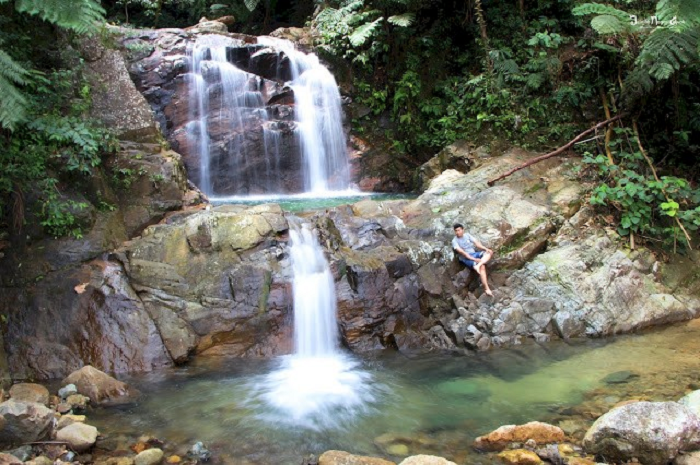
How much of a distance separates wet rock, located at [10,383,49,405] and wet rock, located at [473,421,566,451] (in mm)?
4359

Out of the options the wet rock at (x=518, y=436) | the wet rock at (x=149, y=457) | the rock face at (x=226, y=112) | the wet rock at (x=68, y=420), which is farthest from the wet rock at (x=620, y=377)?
the rock face at (x=226, y=112)

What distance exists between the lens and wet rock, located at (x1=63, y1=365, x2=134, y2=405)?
17.7 ft

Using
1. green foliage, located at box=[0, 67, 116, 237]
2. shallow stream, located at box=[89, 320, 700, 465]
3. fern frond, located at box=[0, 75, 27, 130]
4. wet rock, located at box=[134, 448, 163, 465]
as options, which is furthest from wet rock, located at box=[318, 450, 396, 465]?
green foliage, located at box=[0, 67, 116, 237]

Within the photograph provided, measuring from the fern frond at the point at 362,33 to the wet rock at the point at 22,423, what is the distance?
1063cm

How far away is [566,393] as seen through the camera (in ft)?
18.3

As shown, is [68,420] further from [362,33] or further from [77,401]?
[362,33]

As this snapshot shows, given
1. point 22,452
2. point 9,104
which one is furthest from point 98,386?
point 9,104

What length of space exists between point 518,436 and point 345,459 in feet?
5.23

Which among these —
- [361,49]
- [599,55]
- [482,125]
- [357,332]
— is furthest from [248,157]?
[599,55]

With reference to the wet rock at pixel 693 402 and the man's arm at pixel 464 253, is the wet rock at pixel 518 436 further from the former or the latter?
the man's arm at pixel 464 253

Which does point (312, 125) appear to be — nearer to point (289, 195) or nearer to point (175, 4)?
point (289, 195)

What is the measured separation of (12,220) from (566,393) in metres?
7.09

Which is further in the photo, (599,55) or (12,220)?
(599,55)

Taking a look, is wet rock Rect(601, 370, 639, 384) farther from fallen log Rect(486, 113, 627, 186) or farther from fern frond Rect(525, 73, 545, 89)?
fern frond Rect(525, 73, 545, 89)
